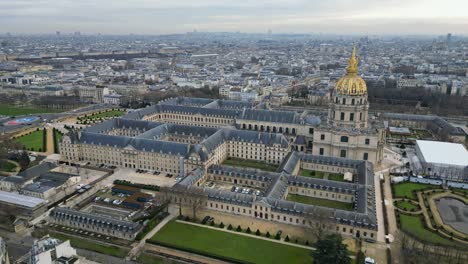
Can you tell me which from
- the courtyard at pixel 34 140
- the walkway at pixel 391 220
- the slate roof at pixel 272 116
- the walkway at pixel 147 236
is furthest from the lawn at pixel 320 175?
the courtyard at pixel 34 140

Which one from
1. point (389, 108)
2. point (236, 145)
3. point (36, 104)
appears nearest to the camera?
point (236, 145)

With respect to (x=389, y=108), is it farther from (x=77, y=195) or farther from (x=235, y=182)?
(x=77, y=195)

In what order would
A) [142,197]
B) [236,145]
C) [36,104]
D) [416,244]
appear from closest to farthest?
[416,244] → [142,197] → [236,145] → [36,104]

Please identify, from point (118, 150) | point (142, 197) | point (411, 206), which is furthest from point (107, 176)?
point (411, 206)

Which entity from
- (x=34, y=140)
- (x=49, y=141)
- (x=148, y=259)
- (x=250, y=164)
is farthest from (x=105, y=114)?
(x=148, y=259)

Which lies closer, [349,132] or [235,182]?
[235,182]

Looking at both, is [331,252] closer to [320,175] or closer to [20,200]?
[320,175]
